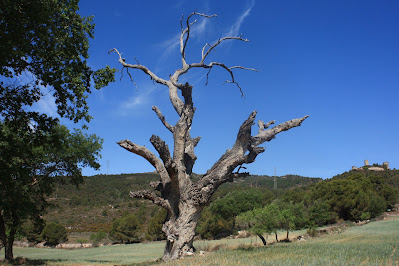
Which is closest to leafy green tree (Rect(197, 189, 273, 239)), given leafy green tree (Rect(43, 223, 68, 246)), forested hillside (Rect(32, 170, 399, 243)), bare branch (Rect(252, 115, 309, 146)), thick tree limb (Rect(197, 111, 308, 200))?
forested hillside (Rect(32, 170, 399, 243))

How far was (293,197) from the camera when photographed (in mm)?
66375

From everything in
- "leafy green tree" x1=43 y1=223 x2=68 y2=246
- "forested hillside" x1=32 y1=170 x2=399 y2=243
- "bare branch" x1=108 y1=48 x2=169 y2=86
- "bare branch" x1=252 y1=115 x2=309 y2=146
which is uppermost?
"bare branch" x1=108 y1=48 x2=169 y2=86

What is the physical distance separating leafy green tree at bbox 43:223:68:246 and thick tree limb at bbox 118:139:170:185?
1747 inches

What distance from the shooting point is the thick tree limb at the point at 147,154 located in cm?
1151

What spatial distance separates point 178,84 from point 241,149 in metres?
3.90

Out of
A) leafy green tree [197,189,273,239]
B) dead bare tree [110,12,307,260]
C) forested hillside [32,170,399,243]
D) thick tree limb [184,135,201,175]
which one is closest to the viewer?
dead bare tree [110,12,307,260]

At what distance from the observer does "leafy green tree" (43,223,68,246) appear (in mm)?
48938

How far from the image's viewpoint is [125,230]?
173 ft

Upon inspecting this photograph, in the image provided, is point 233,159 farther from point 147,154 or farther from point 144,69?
point 144,69

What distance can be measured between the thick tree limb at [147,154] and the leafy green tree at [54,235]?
44370 millimetres

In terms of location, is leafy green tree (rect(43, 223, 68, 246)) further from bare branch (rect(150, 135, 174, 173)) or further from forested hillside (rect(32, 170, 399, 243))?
bare branch (rect(150, 135, 174, 173))

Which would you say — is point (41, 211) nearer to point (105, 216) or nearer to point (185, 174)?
point (185, 174)

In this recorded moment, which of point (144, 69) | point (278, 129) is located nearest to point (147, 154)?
point (144, 69)

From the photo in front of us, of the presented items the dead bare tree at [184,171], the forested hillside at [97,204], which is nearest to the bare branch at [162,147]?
the dead bare tree at [184,171]
